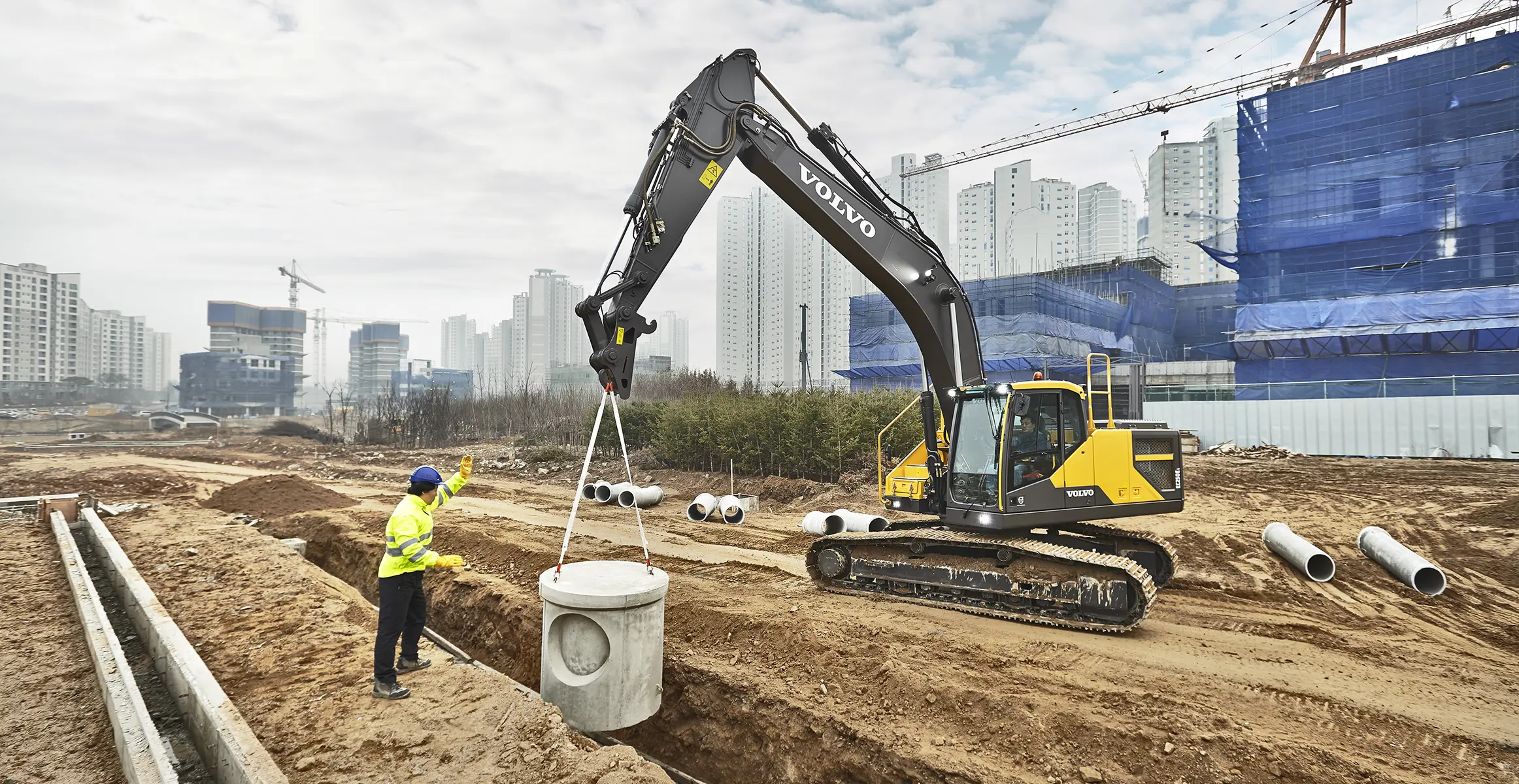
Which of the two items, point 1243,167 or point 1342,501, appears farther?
point 1243,167

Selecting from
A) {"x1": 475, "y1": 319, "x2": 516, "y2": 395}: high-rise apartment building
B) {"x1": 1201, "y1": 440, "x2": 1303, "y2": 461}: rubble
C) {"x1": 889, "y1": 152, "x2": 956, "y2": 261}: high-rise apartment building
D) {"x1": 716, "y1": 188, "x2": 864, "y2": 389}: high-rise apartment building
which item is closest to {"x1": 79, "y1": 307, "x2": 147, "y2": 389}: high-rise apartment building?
{"x1": 475, "y1": 319, "x2": 516, "y2": 395}: high-rise apartment building

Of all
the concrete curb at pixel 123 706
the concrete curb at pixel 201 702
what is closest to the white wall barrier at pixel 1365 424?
the concrete curb at pixel 201 702

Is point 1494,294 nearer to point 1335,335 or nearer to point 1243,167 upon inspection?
point 1335,335

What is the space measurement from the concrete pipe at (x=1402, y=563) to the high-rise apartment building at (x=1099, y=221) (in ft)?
257

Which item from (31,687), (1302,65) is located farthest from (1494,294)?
(31,687)

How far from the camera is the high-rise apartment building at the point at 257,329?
124 meters

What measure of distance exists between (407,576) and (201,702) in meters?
1.48

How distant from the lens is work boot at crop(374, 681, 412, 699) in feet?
19.0

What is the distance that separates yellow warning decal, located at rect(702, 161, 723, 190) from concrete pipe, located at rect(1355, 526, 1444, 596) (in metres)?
9.44

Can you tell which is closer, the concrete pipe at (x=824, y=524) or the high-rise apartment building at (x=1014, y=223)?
the concrete pipe at (x=824, y=524)

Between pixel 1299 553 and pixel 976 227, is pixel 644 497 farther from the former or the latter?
pixel 976 227

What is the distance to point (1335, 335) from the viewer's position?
33.6 meters

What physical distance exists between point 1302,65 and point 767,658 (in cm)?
5524

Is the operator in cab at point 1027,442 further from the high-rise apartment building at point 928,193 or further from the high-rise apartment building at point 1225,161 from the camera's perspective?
the high-rise apartment building at point 1225,161
